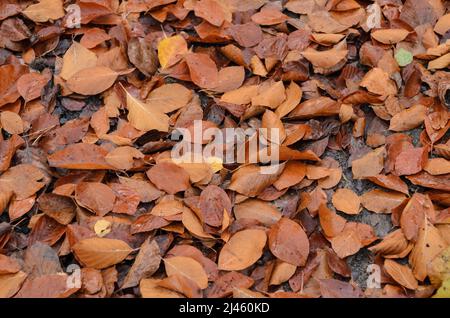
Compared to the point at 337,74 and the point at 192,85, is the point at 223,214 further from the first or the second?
the point at 337,74

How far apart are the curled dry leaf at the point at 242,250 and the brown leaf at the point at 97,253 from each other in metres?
0.28

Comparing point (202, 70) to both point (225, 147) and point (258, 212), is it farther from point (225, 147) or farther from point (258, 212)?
point (258, 212)

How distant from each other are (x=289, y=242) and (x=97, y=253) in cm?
53

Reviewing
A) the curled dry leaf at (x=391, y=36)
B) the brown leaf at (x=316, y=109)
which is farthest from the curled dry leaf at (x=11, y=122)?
the curled dry leaf at (x=391, y=36)

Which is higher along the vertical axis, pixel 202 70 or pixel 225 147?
pixel 202 70

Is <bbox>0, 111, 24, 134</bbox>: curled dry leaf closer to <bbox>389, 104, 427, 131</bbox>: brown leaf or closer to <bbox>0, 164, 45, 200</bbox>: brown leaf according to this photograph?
<bbox>0, 164, 45, 200</bbox>: brown leaf

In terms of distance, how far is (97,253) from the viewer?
1.59m

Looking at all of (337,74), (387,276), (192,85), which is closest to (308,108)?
(337,74)

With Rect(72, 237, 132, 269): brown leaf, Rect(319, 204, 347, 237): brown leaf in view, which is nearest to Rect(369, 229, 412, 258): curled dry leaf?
Rect(319, 204, 347, 237): brown leaf

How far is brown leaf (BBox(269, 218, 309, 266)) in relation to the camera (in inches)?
63.1

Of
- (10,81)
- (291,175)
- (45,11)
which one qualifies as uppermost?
(45,11)

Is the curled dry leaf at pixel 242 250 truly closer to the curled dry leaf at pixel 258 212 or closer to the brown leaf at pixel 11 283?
the curled dry leaf at pixel 258 212

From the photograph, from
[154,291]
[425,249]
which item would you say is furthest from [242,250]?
[425,249]

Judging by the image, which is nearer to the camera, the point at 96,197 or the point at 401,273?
the point at 401,273
